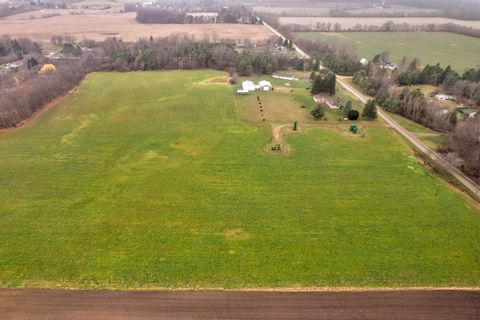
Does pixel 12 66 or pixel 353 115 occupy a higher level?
pixel 12 66

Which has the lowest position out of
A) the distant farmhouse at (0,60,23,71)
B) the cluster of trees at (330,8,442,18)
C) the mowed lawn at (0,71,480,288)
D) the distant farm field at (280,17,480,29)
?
the mowed lawn at (0,71,480,288)

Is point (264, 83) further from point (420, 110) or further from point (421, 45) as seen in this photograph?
point (421, 45)

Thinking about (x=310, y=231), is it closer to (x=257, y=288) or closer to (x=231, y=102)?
(x=257, y=288)

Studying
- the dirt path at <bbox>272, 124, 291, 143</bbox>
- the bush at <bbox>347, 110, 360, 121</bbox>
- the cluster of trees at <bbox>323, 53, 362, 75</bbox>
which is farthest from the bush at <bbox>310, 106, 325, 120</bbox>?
the cluster of trees at <bbox>323, 53, 362, 75</bbox>

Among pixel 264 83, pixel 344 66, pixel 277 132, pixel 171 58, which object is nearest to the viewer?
pixel 277 132

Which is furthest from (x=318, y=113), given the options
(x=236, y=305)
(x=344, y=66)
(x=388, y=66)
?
(x=388, y=66)

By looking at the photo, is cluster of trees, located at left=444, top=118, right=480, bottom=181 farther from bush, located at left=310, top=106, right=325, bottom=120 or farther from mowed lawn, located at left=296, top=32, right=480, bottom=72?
mowed lawn, located at left=296, top=32, right=480, bottom=72

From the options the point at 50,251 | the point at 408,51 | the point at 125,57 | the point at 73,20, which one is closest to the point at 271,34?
the point at 408,51
